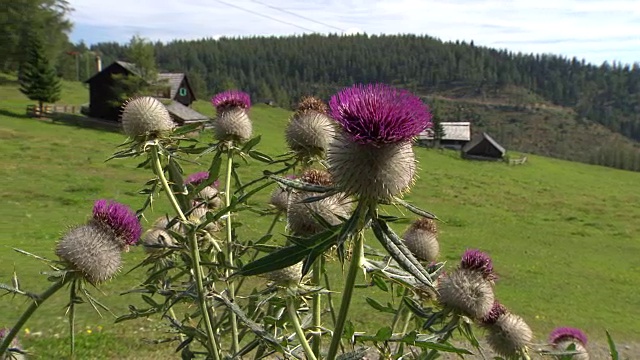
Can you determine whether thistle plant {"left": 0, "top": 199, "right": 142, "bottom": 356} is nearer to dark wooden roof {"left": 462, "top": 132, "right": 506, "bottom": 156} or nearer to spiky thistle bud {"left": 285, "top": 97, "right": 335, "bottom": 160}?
spiky thistle bud {"left": 285, "top": 97, "right": 335, "bottom": 160}

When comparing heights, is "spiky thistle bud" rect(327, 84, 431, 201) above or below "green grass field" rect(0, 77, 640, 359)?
above

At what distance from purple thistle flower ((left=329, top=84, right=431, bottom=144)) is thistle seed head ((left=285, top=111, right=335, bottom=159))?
70.8 inches

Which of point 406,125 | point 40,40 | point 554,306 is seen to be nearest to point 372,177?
point 406,125

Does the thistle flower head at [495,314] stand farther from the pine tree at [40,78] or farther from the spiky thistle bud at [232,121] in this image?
the pine tree at [40,78]

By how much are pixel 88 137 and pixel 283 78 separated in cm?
16184

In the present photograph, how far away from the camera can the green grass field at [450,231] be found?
10.9 meters

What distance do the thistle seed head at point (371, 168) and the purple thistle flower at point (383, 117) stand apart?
0.32 feet

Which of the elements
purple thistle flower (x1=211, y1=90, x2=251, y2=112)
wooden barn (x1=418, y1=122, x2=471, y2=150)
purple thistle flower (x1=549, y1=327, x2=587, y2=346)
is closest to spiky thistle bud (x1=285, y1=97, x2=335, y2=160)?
purple thistle flower (x1=211, y1=90, x2=251, y2=112)

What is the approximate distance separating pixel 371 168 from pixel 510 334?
3.36m

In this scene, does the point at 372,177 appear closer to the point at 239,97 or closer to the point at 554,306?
the point at 239,97

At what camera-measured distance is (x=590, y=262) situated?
23.1 m

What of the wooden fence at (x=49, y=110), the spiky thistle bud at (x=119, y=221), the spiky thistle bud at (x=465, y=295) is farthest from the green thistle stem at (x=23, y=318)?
the wooden fence at (x=49, y=110)

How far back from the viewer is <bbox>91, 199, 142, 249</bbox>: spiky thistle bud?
385cm

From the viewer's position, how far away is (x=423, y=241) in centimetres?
535
